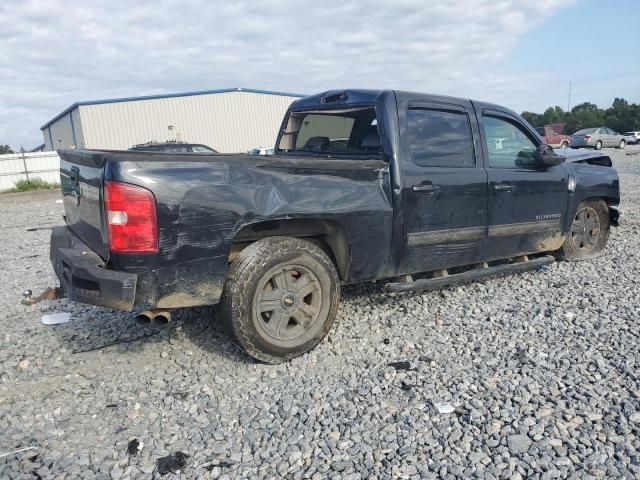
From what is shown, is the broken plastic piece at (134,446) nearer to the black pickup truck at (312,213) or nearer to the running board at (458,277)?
the black pickup truck at (312,213)

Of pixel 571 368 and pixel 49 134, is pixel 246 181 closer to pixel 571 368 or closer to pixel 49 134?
pixel 571 368

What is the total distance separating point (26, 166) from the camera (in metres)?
22.8

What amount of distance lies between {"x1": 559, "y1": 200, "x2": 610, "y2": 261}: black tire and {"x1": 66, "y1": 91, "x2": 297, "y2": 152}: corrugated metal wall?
2612 cm

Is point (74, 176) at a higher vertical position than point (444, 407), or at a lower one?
higher

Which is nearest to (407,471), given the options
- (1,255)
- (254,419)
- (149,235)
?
(254,419)

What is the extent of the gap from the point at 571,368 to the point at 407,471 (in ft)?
5.28

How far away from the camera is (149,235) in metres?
3.05

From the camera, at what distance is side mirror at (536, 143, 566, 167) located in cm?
502

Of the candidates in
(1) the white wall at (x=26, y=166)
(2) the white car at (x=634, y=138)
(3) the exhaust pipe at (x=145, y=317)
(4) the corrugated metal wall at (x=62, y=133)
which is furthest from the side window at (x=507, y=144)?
(2) the white car at (x=634, y=138)

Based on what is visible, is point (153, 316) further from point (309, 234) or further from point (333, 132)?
point (333, 132)

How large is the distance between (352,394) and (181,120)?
28566mm

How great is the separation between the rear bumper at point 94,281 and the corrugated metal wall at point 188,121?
26.4 m

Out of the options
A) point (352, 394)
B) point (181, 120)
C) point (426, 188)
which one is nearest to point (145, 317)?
point (352, 394)

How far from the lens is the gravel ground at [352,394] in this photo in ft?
8.48
